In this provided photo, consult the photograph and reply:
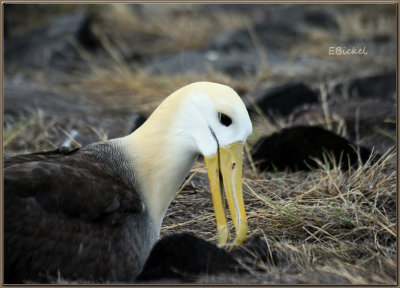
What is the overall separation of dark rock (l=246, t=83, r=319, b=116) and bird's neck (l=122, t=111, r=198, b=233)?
334cm

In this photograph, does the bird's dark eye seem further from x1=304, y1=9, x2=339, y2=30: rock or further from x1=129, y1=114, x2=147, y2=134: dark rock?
x1=304, y1=9, x2=339, y2=30: rock

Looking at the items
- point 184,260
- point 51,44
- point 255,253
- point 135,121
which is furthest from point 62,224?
point 51,44

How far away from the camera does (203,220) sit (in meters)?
4.05

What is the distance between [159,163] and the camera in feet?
11.4

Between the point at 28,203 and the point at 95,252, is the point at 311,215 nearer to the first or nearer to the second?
the point at 95,252

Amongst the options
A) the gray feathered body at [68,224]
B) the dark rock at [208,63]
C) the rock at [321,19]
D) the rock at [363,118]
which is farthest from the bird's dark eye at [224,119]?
the rock at [321,19]

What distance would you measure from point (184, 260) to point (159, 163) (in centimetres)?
70

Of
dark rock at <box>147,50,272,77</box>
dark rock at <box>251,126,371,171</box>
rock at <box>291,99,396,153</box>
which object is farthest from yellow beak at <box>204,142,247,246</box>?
dark rock at <box>147,50,272,77</box>

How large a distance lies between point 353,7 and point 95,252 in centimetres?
1261

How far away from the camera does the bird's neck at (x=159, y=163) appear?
11.2 ft

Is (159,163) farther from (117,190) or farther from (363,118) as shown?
(363,118)

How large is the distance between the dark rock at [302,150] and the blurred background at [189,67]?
0.63 metres

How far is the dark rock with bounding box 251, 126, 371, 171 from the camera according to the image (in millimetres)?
4859

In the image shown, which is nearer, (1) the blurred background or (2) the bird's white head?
(2) the bird's white head
